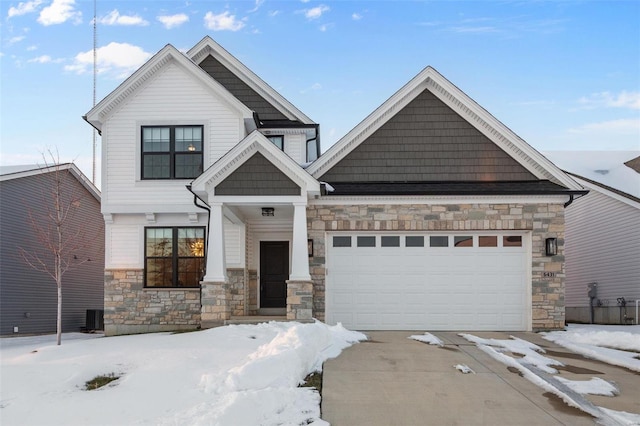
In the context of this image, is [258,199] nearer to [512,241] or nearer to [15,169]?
[512,241]

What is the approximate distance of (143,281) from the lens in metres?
14.3

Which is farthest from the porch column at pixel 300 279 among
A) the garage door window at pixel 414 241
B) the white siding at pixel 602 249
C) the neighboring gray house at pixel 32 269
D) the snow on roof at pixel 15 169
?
the snow on roof at pixel 15 169

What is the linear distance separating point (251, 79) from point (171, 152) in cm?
361

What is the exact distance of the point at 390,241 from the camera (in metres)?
13.6

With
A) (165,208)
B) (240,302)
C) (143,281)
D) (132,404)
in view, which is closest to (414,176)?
(240,302)

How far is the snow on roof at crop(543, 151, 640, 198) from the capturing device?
58.1 feet

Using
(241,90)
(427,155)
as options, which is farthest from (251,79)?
(427,155)

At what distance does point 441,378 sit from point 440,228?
18.8 feet

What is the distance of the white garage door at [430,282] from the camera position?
13.3 metres

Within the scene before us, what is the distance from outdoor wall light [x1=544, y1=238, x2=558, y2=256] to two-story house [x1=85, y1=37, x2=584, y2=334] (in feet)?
0.18

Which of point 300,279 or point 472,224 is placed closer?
point 300,279

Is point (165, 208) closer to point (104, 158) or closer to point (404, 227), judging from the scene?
point (104, 158)

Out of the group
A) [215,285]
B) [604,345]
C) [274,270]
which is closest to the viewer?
[604,345]

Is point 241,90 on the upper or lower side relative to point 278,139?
upper
